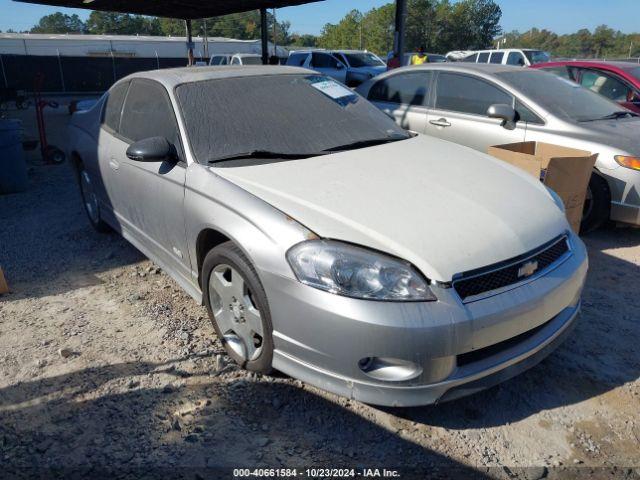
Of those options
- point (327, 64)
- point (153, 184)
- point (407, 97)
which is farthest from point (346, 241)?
point (327, 64)

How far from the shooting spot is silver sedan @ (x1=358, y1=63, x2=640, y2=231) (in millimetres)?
4547

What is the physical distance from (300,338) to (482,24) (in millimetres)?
62303

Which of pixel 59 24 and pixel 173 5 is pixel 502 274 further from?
pixel 59 24

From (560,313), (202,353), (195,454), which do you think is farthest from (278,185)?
(560,313)

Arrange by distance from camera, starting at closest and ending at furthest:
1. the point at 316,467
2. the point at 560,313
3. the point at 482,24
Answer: the point at 316,467, the point at 560,313, the point at 482,24

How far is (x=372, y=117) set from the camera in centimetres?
378

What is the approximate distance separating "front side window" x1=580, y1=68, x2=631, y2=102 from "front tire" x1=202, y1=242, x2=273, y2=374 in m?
6.37

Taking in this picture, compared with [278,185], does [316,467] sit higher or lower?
lower

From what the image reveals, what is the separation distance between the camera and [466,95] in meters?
5.57

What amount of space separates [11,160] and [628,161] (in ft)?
23.0

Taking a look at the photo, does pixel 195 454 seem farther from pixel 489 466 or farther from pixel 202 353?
pixel 489 466

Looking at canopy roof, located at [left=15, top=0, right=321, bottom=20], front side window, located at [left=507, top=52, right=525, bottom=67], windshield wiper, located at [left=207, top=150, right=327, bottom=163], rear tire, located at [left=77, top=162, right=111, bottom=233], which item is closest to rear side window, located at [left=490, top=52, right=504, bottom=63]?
front side window, located at [left=507, top=52, right=525, bottom=67]

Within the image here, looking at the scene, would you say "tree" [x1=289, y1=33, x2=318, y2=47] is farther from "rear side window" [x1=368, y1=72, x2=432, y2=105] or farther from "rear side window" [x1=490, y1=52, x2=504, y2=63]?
"rear side window" [x1=368, y1=72, x2=432, y2=105]

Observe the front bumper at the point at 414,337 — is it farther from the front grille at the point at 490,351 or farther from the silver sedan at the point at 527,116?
the silver sedan at the point at 527,116
